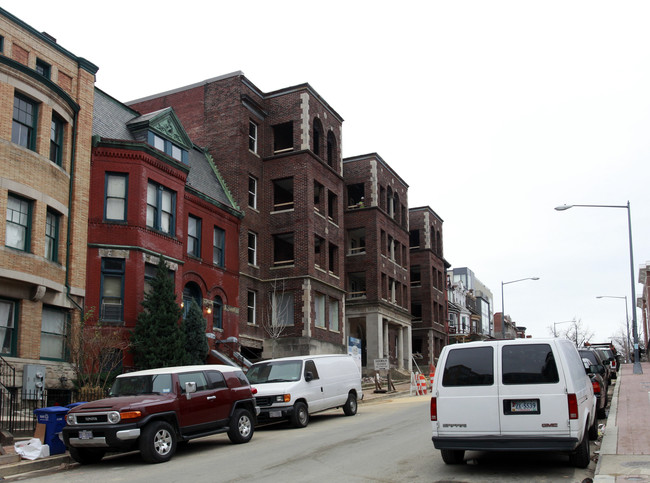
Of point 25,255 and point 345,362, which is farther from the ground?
point 25,255

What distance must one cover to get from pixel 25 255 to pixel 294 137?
18.7 metres

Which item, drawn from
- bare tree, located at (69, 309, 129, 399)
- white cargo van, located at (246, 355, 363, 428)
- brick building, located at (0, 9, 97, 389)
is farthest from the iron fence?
white cargo van, located at (246, 355, 363, 428)

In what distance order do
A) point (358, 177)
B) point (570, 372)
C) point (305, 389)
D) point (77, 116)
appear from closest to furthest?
point (570, 372) → point (305, 389) → point (77, 116) → point (358, 177)

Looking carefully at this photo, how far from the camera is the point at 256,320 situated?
1346 inches

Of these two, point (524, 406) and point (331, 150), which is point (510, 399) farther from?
point (331, 150)

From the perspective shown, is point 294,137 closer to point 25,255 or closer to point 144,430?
point 25,255

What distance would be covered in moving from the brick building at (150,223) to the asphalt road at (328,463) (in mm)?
9183

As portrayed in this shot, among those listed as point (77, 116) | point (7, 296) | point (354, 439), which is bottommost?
point (354, 439)

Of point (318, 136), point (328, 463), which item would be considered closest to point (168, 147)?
point (318, 136)

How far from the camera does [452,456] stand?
11.0 meters

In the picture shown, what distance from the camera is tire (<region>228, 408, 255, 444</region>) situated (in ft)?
49.1

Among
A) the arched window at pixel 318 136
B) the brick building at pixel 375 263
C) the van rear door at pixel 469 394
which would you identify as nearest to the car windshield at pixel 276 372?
the van rear door at pixel 469 394

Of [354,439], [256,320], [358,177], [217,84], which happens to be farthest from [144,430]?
[358,177]

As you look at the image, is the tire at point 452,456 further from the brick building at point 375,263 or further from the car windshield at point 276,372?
the brick building at point 375,263
